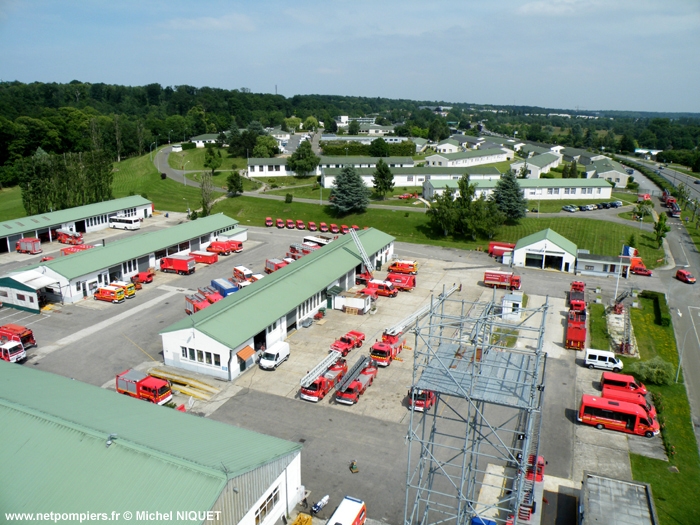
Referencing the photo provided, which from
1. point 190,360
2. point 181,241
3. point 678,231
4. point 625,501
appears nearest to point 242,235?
point 181,241

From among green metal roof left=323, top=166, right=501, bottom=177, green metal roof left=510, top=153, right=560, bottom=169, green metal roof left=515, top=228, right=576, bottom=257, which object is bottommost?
green metal roof left=515, top=228, right=576, bottom=257

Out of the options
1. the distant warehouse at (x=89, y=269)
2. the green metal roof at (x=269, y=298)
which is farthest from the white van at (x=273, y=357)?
the distant warehouse at (x=89, y=269)

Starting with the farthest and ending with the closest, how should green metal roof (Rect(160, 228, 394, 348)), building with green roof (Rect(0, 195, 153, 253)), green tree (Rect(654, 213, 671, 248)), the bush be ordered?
green tree (Rect(654, 213, 671, 248)), building with green roof (Rect(0, 195, 153, 253)), green metal roof (Rect(160, 228, 394, 348)), the bush

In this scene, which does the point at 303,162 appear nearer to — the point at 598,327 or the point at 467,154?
the point at 467,154

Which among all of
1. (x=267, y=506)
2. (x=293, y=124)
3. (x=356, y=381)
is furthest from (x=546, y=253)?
(x=293, y=124)

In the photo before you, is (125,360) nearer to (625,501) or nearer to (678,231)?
(625,501)

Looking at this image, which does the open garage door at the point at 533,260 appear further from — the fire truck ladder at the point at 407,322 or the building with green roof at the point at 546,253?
the fire truck ladder at the point at 407,322

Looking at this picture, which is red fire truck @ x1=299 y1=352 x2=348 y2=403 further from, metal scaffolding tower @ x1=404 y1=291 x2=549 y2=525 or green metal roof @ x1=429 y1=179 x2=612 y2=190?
green metal roof @ x1=429 y1=179 x2=612 y2=190

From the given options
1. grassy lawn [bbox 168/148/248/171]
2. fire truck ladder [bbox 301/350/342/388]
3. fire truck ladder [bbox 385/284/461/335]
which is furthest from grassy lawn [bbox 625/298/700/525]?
grassy lawn [bbox 168/148/248/171]


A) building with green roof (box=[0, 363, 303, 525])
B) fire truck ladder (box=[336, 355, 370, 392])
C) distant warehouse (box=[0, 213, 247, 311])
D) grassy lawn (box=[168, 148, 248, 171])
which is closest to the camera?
building with green roof (box=[0, 363, 303, 525])
